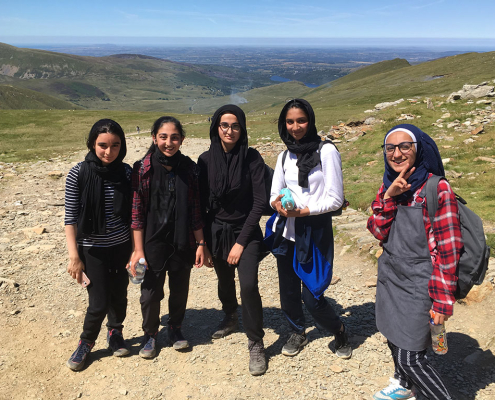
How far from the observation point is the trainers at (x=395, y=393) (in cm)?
372

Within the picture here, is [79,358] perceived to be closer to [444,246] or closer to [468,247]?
[444,246]

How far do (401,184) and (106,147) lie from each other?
3.04 m

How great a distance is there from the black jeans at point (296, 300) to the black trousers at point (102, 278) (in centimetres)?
194

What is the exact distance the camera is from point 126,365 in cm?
469

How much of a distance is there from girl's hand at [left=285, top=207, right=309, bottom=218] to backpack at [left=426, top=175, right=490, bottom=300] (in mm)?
1265

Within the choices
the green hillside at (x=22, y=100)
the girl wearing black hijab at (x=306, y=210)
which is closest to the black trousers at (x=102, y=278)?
the girl wearing black hijab at (x=306, y=210)

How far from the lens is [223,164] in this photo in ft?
A: 13.8

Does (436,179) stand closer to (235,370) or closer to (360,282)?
(235,370)

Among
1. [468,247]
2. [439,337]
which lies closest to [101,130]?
[468,247]

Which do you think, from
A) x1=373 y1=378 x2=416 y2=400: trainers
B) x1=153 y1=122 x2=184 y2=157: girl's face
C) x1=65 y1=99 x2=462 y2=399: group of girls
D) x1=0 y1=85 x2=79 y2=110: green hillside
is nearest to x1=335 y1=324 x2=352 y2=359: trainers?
x1=65 y1=99 x2=462 y2=399: group of girls

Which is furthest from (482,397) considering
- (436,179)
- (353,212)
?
(353,212)

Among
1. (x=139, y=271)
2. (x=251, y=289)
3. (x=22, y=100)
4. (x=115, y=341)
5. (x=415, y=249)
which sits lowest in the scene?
(x=22, y=100)

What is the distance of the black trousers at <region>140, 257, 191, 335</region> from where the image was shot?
4445mm

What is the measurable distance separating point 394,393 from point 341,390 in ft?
1.99
